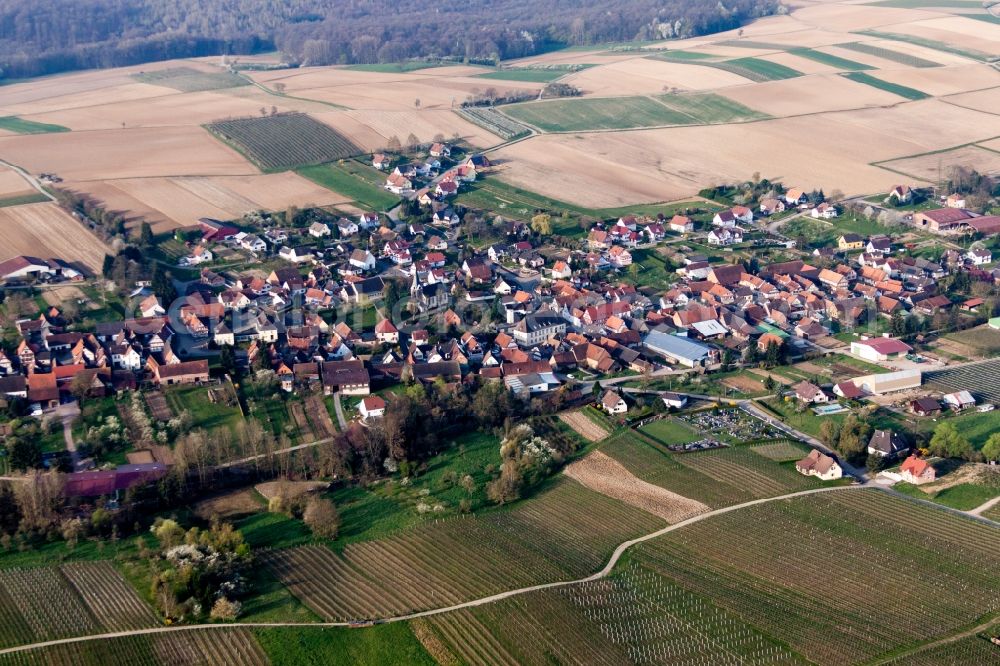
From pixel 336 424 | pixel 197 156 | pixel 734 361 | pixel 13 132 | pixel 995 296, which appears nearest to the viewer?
pixel 336 424

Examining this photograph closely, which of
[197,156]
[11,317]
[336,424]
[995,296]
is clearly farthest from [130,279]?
[995,296]

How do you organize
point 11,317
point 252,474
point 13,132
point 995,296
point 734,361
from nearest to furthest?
point 252,474 < point 734,361 < point 11,317 < point 995,296 < point 13,132

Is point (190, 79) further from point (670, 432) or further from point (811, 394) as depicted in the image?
point (811, 394)

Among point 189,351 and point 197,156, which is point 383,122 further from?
point 189,351

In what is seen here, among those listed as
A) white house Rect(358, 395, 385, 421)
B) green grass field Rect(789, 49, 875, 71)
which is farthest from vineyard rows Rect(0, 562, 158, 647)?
green grass field Rect(789, 49, 875, 71)

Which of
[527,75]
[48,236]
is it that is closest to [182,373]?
[48,236]
